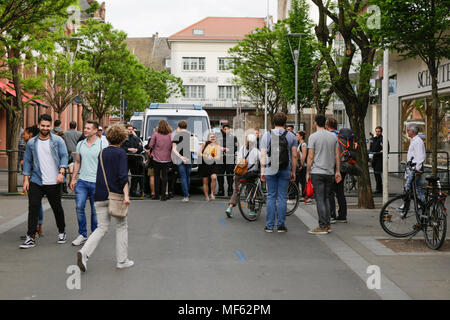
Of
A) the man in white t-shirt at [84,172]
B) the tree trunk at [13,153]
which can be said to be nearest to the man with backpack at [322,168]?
the man in white t-shirt at [84,172]

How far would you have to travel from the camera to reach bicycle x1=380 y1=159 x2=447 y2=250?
26.0ft

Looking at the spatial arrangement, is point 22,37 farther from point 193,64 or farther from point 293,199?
point 193,64

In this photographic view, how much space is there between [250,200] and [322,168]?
76.7 inches

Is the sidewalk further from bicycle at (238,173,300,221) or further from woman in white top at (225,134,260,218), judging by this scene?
woman in white top at (225,134,260,218)

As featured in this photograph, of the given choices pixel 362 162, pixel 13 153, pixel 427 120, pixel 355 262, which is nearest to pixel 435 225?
pixel 355 262

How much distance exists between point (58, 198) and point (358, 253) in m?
4.28

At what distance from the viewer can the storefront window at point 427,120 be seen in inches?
756

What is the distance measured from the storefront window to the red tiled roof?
191ft

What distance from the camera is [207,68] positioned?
261 ft

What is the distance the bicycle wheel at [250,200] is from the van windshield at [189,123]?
18.8 feet

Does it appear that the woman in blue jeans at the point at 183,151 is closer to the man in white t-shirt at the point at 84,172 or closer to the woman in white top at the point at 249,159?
the woman in white top at the point at 249,159

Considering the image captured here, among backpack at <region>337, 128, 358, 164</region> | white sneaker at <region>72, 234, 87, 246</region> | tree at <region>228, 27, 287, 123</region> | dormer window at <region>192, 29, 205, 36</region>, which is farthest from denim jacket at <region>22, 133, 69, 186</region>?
dormer window at <region>192, 29, 205, 36</region>
